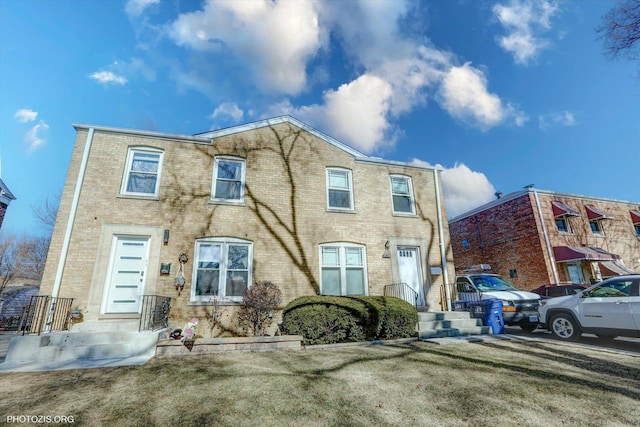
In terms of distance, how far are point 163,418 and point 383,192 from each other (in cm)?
1009

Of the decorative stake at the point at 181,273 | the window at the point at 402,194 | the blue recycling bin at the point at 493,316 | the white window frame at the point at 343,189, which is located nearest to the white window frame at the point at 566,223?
the window at the point at 402,194

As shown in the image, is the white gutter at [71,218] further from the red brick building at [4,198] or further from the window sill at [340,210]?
the red brick building at [4,198]

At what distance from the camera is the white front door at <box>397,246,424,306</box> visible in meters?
11.1

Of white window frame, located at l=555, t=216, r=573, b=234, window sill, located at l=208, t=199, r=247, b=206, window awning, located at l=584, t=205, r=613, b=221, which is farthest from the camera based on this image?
window awning, located at l=584, t=205, r=613, b=221

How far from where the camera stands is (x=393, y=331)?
8.09 m

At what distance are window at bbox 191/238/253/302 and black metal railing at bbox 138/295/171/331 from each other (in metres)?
0.82

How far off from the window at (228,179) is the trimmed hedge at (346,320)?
170 inches

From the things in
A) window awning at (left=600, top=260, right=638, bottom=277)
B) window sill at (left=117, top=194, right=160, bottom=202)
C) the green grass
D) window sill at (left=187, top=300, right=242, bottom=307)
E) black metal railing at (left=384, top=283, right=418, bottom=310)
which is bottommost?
the green grass

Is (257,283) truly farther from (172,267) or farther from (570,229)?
(570,229)

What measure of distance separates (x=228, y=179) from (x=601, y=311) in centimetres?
1147

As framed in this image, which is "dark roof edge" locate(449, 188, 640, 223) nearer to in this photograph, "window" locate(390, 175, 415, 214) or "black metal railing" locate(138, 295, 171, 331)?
"window" locate(390, 175, 415, 214)

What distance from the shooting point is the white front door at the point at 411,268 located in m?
11.1

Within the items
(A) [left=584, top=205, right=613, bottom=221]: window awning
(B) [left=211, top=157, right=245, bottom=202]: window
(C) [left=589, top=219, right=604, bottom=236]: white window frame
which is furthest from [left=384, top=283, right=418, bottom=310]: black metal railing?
(C) [left=589, top=219, right=604, bottom=236]: white window frame

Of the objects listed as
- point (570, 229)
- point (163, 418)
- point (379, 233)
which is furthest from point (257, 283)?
point (570, 229)
